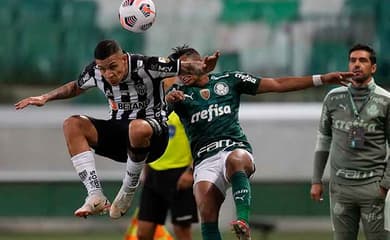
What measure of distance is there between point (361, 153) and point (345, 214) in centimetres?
56

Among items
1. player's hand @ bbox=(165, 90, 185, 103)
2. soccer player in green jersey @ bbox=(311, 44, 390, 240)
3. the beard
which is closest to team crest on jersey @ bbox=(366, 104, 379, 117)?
soccer player in green jersey @ bbox=(311, 44, 390, 240)

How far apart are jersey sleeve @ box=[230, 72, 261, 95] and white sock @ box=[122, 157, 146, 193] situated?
1.07m

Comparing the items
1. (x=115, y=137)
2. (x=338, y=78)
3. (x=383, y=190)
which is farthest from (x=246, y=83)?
(x=383, y=190)

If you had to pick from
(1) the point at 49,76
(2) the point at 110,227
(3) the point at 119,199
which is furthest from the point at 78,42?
(3) the point at 119,199

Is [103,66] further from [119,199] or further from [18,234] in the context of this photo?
[18,234]

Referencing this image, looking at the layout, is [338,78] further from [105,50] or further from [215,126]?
[105,50]

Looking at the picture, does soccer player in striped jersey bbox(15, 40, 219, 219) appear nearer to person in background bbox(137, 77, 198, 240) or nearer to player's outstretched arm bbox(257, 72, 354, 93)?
player's outstretched arm bbox(257, 72, 354, 93)

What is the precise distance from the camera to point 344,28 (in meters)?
20.3

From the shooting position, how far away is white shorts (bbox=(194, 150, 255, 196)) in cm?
1061

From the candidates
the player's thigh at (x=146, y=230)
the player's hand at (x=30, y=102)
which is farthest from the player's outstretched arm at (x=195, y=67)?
the player's thigh at (x=146, y=230)

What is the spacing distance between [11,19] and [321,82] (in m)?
10.5

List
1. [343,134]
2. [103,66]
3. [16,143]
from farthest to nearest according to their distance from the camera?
[16,143] < [343,134] < [103,66]

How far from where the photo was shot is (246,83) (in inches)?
428

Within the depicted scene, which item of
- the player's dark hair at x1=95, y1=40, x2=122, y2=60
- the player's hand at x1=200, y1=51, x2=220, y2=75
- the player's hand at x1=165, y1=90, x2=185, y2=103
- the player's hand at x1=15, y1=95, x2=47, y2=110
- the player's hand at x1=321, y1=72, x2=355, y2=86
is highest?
the player's dark hair at x1=95, y1=40, x2=122, y2=60
